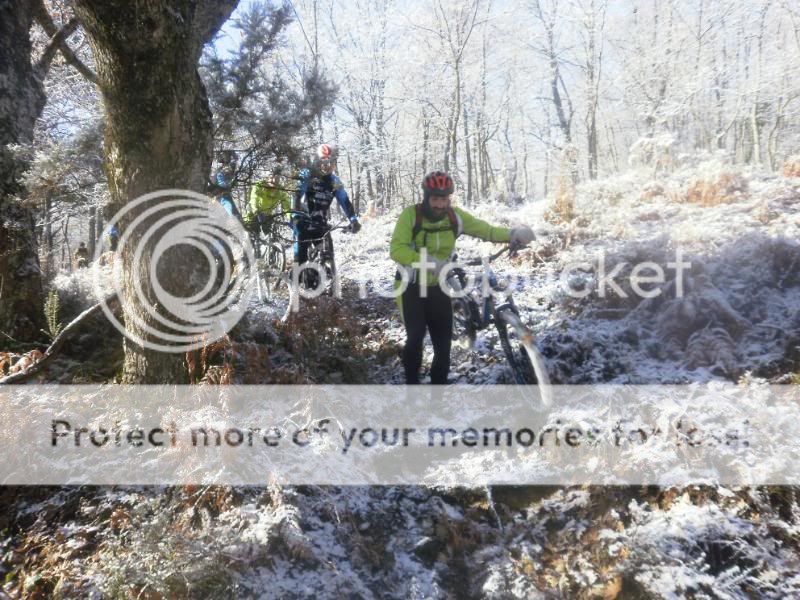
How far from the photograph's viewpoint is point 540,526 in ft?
10.9

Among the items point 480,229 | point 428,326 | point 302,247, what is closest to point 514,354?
point 428,326

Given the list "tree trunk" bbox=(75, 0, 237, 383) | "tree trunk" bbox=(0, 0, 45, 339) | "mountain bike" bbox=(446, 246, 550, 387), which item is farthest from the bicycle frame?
"tree trunk" bbox=(0, 0, 45, 339)

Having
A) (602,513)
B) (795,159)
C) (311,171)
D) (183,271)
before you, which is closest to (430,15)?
(795,159)

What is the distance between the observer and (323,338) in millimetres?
5375

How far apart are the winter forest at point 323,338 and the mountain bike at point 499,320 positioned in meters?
0.03

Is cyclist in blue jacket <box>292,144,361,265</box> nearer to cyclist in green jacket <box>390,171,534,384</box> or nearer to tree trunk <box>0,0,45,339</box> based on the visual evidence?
cyclist in green jacket <box>390,171,534,384</box>

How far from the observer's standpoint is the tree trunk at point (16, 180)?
518 centimetres

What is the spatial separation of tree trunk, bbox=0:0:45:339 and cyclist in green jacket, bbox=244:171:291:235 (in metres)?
2.29

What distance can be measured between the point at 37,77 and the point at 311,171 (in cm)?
315

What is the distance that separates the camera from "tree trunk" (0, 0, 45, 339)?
204 inches

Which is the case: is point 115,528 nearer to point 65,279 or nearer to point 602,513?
point 602,513

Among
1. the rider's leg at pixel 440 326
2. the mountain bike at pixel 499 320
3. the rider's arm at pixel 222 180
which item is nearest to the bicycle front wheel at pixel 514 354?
the mountain bike at pixel 499 320

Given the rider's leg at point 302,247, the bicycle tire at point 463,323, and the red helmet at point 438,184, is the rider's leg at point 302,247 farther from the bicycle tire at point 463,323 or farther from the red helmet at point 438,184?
the red helmet at point 438,184

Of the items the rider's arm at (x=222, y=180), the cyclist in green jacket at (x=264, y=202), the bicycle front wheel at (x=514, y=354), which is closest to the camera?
the bicycle front wheel at (x=514, y=354)
